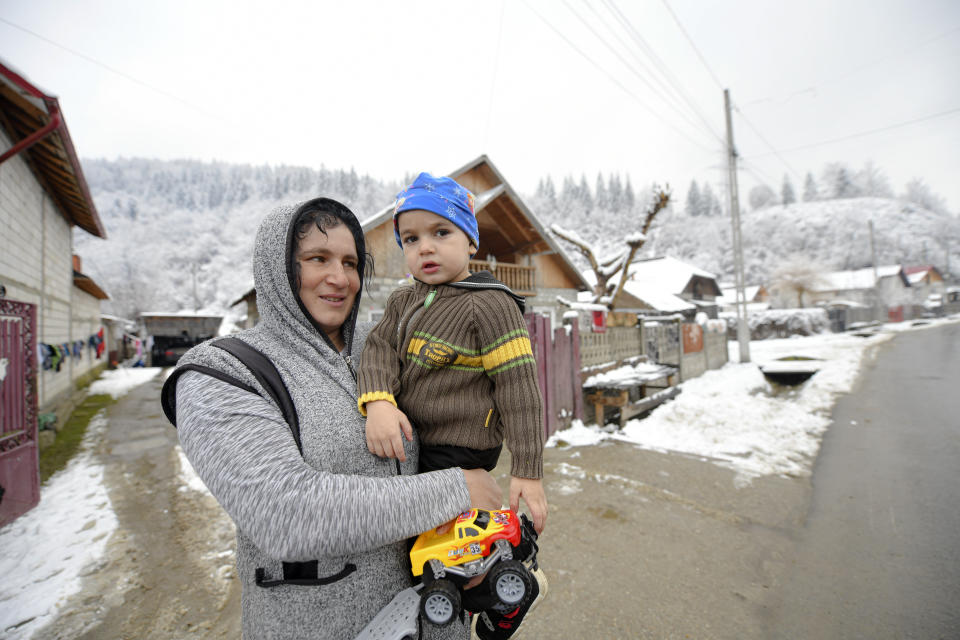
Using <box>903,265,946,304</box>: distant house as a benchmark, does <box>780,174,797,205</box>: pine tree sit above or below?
above

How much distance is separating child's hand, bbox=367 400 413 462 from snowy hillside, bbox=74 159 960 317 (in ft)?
186

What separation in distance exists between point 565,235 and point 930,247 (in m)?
92.6

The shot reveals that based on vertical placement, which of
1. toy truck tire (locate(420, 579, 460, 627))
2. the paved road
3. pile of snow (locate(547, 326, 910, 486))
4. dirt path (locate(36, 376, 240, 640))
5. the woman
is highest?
the woman

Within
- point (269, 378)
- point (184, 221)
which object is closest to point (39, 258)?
point (269, 378)

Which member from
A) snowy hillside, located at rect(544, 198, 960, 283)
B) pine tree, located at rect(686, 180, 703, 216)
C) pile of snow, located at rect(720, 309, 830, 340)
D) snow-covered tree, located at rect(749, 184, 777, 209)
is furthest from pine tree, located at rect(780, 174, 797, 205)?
pile of snow, located at rect(720, 309, 830, 340)

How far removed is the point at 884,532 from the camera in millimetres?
3410

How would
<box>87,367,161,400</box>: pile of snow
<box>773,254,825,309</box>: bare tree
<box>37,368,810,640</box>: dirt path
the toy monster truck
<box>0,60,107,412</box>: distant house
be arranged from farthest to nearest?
<box>773,254,825,309</box>: bare tree
<box>87,367,161,400</box>: pile of snow
<box>0,60,107,412</box>: distant house
<box>37,368,810,640</box>: dirt path
the toy monster truck

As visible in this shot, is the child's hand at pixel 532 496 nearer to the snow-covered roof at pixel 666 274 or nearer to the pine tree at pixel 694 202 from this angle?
the snow-covered roof at pixel 666 274

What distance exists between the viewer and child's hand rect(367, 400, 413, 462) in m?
1.14

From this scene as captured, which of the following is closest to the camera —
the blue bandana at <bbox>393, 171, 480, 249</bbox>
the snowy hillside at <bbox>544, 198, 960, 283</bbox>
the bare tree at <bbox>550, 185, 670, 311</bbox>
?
the blue bandana at <bbox>393, 171, 480, 249</bbox>

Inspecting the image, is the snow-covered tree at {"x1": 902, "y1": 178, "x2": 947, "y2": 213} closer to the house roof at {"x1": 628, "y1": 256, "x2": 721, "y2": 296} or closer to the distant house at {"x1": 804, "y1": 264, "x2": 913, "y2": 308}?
the distant house at {"x1": 804, "y1": 264, "x2": 913, "y2": 308}

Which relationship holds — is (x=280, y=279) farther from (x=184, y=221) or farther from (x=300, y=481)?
(x=184, y=221)

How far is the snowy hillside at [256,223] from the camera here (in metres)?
63.6

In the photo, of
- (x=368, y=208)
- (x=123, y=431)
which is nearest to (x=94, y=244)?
(x=368, y=208)
